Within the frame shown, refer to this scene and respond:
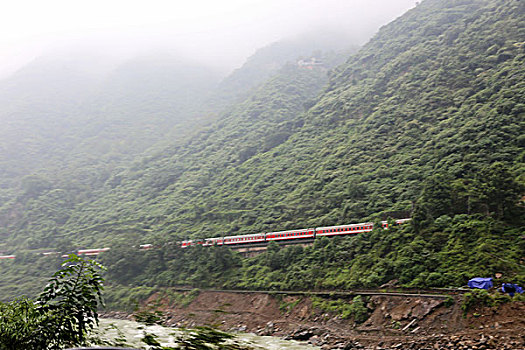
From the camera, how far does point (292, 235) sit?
81.3ft

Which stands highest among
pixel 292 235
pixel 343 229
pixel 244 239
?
pixel 343 229

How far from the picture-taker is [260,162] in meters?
45.7

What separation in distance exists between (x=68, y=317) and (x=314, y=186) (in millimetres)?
29000

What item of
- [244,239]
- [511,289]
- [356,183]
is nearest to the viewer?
[511,289]

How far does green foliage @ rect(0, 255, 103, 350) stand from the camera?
3.82 metres

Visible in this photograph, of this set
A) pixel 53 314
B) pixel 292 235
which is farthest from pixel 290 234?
pixel 53 314

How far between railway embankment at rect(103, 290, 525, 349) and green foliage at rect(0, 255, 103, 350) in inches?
160

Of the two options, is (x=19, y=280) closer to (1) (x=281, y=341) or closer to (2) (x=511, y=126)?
(1) (x=281, y=341)

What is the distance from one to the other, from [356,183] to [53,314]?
2612cm

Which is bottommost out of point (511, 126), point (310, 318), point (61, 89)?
point (310, 318)

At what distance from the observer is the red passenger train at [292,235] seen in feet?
73.4

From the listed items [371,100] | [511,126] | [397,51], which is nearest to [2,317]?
[511,126]

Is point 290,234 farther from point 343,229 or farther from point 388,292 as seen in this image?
point 388,292

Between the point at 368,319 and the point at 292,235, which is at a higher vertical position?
the point at 292,235
